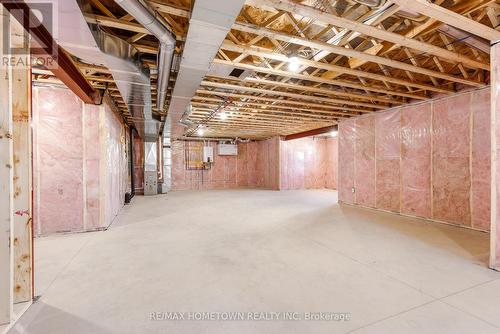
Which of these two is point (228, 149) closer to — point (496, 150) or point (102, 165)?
point (102, 165)

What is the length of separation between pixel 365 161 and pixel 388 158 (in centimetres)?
61

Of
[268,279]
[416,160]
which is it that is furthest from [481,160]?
[268,279]

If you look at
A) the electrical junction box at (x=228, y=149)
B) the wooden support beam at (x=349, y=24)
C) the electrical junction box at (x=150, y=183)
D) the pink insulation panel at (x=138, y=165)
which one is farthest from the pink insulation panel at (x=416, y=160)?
the pink insulation panel at (x=138, y=165)

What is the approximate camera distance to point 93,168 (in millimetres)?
3877

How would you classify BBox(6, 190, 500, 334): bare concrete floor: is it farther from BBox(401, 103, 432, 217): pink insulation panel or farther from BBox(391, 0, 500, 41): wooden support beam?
BBox(391, 0, 500, 41): wooden support beam

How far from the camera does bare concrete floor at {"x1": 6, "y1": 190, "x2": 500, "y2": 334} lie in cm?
160

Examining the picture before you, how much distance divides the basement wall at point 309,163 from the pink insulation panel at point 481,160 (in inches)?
251

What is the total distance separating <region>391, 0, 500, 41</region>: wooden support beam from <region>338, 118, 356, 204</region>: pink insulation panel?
3.94 m

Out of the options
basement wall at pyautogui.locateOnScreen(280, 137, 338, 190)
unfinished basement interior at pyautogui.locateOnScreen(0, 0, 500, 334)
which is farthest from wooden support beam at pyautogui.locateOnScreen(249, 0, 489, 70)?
basement wall at pyautogui.locateOnScreen(280, 137, 338, 190)

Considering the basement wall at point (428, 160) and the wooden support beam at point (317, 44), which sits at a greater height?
the wooden support beam at point (317, 44)

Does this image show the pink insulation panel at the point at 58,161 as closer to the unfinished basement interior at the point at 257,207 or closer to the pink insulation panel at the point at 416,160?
the unfinished basement interior at the point at 257,207

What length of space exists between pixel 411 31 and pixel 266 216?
368 centimetres

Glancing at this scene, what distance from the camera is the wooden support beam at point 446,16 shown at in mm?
1803

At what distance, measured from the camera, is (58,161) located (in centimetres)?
366
